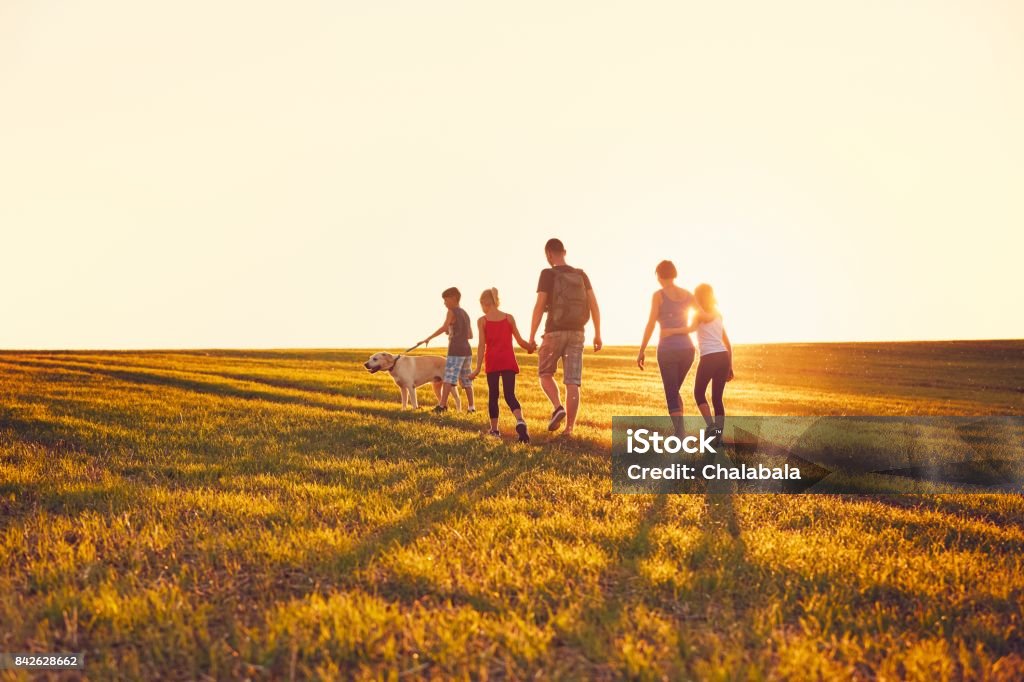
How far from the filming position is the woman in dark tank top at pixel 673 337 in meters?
10.3

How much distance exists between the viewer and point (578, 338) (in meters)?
11.3

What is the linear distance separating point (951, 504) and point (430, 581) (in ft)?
24.8

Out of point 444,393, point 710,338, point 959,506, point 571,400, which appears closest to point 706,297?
point 710,338

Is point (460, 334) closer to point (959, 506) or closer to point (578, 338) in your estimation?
point (578, 338)

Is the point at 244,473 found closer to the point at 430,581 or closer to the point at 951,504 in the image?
the point at 430,581

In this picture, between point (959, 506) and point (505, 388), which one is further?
point (505, 388)

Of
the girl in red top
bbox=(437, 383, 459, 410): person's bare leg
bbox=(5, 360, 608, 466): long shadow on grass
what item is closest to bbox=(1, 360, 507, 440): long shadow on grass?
bbox=(5, 360, 608, 466): long shadow on grass

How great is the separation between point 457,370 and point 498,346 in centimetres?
474

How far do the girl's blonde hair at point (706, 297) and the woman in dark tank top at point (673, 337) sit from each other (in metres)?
0.20

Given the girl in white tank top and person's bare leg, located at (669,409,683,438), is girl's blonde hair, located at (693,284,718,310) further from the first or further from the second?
person's bare leg, located at (669,409,683,438)

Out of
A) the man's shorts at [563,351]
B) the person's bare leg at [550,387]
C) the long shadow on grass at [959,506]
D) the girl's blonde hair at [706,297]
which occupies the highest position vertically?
the girl's blonde hair at [706,297]

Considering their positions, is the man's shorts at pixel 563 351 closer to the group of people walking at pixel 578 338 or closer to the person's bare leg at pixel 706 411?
the group of people walking at pixel 578 338

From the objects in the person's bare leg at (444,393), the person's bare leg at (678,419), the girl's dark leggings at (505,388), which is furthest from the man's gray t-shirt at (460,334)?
the person's bare leg at (678,419)

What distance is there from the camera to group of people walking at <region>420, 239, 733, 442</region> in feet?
34.0
